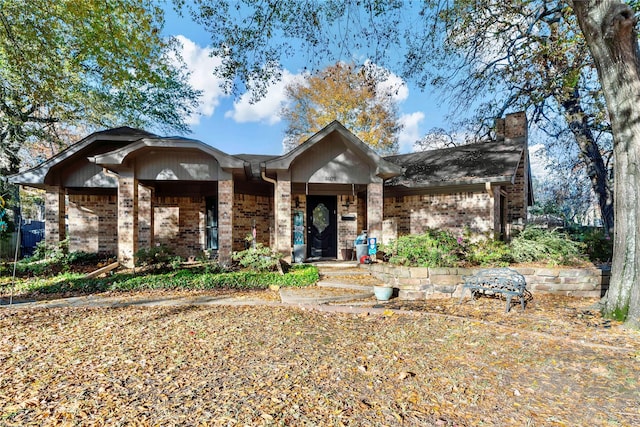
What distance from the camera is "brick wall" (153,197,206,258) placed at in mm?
12047

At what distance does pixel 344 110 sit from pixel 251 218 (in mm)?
14186

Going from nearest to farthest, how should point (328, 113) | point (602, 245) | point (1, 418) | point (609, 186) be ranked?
point (1, 418) < point (602, 245) < point (609, 186) < point (328, 113)

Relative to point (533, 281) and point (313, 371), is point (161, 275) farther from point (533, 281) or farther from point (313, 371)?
point (533, 281)

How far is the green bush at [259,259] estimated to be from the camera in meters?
8.76

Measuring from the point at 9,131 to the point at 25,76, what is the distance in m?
6.94

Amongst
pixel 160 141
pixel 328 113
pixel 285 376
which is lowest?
pixel 285 376

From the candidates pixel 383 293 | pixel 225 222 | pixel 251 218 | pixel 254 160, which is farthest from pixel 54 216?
pixel 383 293

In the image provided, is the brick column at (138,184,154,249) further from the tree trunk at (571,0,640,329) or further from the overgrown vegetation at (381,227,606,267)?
the tree trunk at (571,0,640,329)

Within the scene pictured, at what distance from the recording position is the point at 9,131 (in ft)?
43.6

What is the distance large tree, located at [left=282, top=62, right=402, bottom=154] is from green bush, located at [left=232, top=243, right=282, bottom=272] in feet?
50.5

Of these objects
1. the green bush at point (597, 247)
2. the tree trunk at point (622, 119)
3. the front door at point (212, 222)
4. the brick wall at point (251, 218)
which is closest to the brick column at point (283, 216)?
the brick wall at point (251, 218)

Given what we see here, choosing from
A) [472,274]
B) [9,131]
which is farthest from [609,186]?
[9,131]

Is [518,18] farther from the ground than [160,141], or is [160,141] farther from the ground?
[518,18]

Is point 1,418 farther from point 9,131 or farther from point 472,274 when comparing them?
point 9,131
